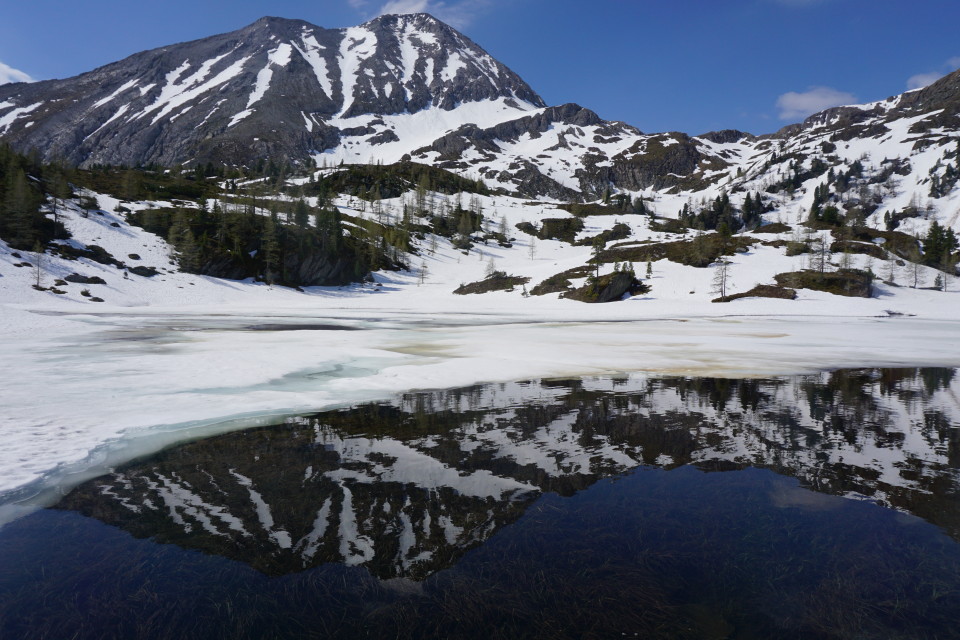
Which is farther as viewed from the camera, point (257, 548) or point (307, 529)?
point (307, 529)

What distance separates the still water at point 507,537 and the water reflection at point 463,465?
4cm

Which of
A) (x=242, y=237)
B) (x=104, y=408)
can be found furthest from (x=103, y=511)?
(x=242, y=237)

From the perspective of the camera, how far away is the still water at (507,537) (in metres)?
3.55

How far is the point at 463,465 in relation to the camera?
22.2ft

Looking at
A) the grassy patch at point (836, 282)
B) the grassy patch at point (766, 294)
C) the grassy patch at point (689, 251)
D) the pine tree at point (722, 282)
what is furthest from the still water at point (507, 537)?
the grassy patch at point (689, 251)

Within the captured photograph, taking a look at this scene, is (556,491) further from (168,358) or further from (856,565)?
(168,358)

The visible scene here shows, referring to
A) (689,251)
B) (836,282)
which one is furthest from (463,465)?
(689,251)

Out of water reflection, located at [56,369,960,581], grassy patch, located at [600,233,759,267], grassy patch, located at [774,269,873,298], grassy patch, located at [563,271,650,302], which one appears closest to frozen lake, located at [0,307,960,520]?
water reflection, located at [56,369,960,581]

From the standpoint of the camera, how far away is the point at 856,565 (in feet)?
13.8

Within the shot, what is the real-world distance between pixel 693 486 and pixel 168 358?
17.3 m

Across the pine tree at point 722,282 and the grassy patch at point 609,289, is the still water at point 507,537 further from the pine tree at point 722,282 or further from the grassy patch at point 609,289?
the pine tree at point 722,282

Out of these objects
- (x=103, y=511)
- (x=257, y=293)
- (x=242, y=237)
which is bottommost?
(x=103, y=511)

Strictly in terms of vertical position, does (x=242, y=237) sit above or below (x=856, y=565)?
above

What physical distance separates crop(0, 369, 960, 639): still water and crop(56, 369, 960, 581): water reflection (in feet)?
0.14
